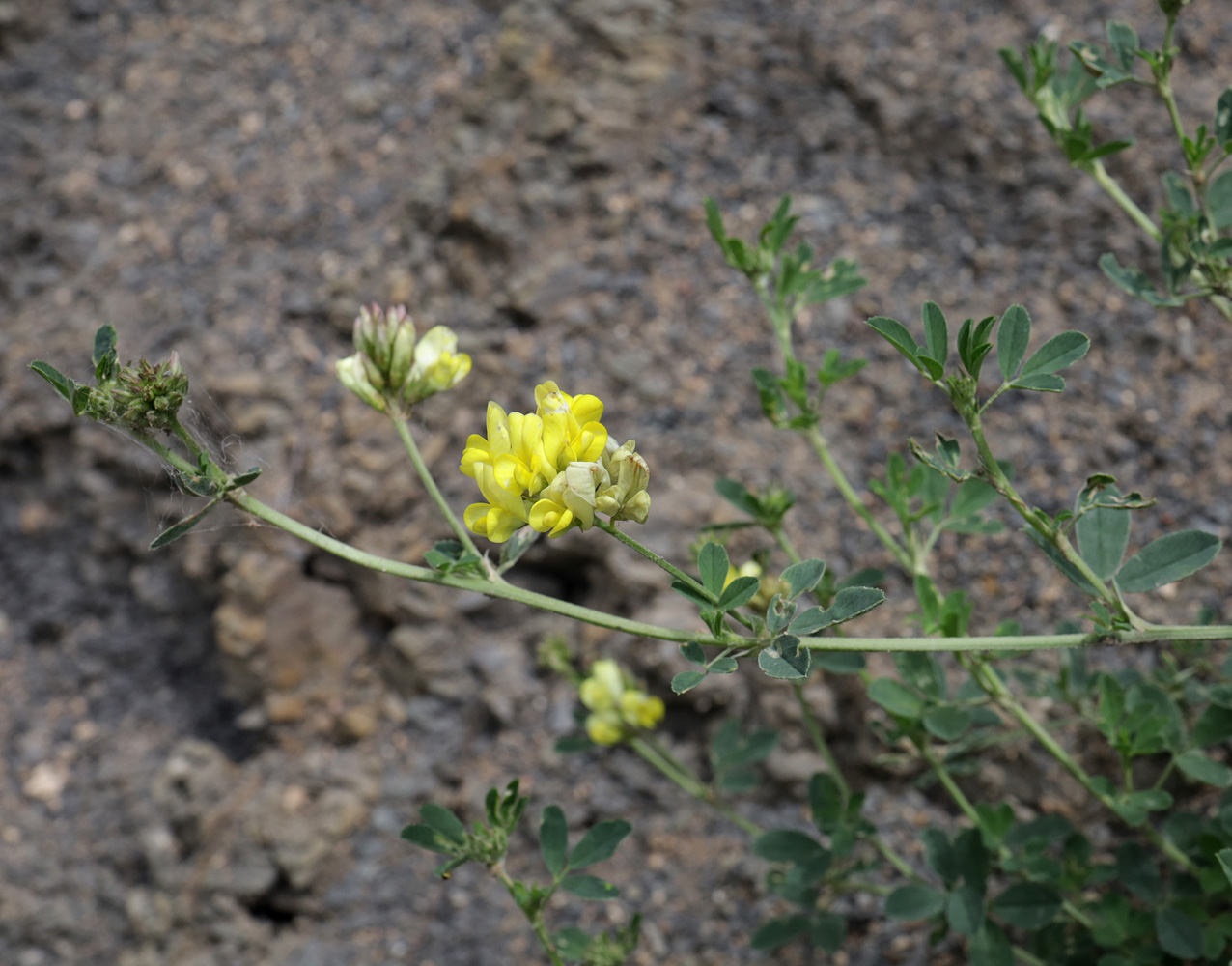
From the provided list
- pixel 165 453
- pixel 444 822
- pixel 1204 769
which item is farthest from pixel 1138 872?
pixel 165 453

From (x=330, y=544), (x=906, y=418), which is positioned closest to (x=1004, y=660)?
(x=906, y=418)

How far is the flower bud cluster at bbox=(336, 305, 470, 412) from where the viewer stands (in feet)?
4.62


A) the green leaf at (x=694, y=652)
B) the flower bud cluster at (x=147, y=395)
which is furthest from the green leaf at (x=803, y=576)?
the flower bud cluster at (x=147, y=395)

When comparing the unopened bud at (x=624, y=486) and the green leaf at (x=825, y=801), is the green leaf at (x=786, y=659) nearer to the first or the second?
the unopened bud at (x=624, y=486)

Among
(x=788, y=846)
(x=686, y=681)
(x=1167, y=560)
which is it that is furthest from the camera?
(x=788, y=846)

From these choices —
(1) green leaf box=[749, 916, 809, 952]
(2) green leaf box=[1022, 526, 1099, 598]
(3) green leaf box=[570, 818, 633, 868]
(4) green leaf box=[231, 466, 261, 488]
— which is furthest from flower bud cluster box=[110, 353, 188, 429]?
(1) green leaf box=[749, 916, 809, 952]

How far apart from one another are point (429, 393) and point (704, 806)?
1.31 metres

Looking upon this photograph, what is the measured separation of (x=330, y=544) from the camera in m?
1.25

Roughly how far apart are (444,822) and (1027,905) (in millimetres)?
1012

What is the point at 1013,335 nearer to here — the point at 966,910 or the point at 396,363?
the point at 396,363

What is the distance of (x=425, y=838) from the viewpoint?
152 cm

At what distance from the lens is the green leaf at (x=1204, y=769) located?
156 centimetres

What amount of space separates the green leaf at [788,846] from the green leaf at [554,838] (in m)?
0.40

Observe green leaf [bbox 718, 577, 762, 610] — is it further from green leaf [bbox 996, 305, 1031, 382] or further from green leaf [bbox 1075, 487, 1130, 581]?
green leaf [bbox 1075, 487, 1130, 581]
